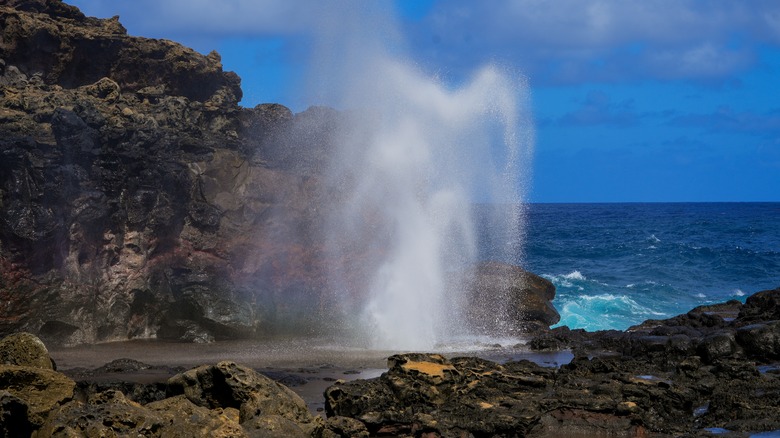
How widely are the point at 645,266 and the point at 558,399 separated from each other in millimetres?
38687

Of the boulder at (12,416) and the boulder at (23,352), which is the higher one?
the boulder at (23,352)

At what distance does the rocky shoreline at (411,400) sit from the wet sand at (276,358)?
213mm

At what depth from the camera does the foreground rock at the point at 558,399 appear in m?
12.3

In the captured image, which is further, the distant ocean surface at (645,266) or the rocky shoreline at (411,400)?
the distant ocean surface at (645,266)

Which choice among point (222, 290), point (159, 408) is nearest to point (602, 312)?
point (222, 290)

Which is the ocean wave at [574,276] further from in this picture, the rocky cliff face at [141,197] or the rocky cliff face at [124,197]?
the rocky cliff face at [124,197]

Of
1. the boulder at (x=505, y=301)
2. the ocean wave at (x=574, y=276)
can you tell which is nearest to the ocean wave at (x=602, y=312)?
the boulder at (x=505, y=301)

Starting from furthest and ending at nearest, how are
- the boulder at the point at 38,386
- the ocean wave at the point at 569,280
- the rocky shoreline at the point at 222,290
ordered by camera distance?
the ocean wave at the point at 569,280 < the rocky shoreline at the point at 222,290 < the boulder at the point at 38,386

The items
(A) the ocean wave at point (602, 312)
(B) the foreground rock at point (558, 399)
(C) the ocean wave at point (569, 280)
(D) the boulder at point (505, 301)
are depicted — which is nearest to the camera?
(B) the foreground rock at point (558, 399)

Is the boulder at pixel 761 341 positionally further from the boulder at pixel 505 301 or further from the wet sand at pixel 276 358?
the boulder at pixel 505 301

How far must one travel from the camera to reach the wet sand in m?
17.0

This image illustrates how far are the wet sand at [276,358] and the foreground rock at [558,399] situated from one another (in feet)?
6.80

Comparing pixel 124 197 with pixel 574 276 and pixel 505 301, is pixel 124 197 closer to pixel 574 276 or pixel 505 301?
pixel 505 301

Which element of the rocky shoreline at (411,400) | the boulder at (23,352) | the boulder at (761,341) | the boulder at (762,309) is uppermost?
the boulder at (762,309)
